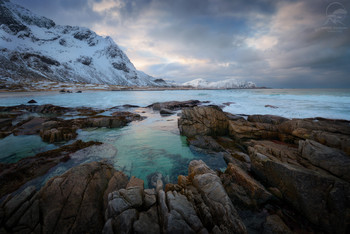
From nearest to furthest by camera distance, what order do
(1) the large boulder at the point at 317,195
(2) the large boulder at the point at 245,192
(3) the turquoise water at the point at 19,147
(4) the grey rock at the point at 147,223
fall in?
(4) the grey rock at the point at 147,223 → (1) the large boulder at the point at 317,195 → (2) the large boulder at the point at 245,192 → (3) the turquoise water at the point at 19,147

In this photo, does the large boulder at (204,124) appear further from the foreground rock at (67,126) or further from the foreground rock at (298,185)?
the foreground rock at (67,126)

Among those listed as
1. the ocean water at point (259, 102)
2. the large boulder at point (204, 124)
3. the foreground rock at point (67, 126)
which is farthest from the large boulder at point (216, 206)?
the ocean water at point (259, 102)

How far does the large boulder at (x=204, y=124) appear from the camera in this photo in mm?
12652

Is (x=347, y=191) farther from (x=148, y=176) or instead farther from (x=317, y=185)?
(x=148, y=176)

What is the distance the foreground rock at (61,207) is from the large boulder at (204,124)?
28.9ft

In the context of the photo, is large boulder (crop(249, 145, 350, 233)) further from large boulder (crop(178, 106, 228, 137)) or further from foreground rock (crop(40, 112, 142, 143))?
foreground rock (crop(40, 112, 142, 143))

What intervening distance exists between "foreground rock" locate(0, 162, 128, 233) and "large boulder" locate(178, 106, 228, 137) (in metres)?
8.81

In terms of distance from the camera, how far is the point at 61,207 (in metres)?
4.11

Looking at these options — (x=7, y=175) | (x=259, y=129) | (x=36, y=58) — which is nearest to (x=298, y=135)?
(x=259, y=129)

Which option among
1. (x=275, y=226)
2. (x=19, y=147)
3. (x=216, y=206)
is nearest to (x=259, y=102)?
(x=275, y=226)

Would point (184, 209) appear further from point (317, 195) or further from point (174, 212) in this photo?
point (317, 195)

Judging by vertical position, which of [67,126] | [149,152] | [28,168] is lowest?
[149,152]

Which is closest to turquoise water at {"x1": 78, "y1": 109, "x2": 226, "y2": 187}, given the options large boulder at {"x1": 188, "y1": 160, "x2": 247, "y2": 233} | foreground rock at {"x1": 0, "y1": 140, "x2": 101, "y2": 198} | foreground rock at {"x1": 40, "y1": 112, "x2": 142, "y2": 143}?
foreground rock at {"x1": 40, "y1": 112, "x2": 142, "y2": 143}

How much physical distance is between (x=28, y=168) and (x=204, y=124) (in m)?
12.1
